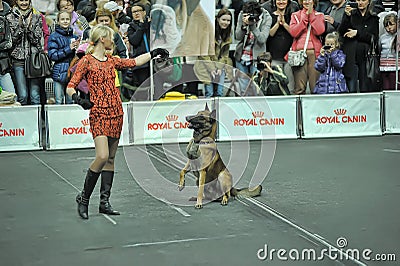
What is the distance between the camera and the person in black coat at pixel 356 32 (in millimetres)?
13336

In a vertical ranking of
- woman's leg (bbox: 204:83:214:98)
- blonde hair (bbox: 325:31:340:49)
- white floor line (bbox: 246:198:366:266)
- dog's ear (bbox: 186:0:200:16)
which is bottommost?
white floor line (bbox: 246:198:366:266)

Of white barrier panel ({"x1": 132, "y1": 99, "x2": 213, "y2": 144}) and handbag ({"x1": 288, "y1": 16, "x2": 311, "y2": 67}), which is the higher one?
handbag ({"x1": 288, "y1": 16, "x2": 311, "y2": 67})

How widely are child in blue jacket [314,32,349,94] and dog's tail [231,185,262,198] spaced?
456 cm

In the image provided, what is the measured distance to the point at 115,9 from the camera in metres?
12.7

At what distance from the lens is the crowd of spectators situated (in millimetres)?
12562

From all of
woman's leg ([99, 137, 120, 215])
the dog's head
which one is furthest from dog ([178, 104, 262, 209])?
woman's leg ([99, 137, 120, 215])

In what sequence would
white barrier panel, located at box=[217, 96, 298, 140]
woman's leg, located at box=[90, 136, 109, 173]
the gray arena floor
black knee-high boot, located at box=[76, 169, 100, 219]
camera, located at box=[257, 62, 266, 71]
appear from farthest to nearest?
1. camera, located at box=[257, 62, 266, 71]
2. white barrier panel, located at box=[217, 96, 298, 140]
3. black knee-high boot, located at box=[76, 169, 100, 219]
4. woman's leg, located at box=[90, 136, 109, 173]
5. the gray arena floor

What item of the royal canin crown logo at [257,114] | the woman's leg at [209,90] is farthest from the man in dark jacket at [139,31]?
the royal canin crown logo at [257,114]

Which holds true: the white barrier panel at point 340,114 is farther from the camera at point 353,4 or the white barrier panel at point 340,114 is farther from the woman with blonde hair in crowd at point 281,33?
the camera at point 353,4

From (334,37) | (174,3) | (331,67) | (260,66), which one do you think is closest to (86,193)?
(174,3)

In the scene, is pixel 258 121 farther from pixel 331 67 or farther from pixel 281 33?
pixel 281 33

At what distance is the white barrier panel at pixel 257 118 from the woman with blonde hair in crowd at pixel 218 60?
0.72 metres

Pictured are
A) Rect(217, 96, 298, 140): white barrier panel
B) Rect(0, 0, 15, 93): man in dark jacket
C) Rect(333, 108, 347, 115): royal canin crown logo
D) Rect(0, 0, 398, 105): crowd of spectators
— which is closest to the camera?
Rect(0, 0, 15, 93): man in dark jacket

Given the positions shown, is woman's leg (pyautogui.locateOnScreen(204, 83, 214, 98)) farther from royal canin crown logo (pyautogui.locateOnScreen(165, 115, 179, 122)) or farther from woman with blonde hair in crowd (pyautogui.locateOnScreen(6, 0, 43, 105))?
woman with blonde hair in crowd (pyautogui.locateOnScreen(6, 0, 43, 105))
